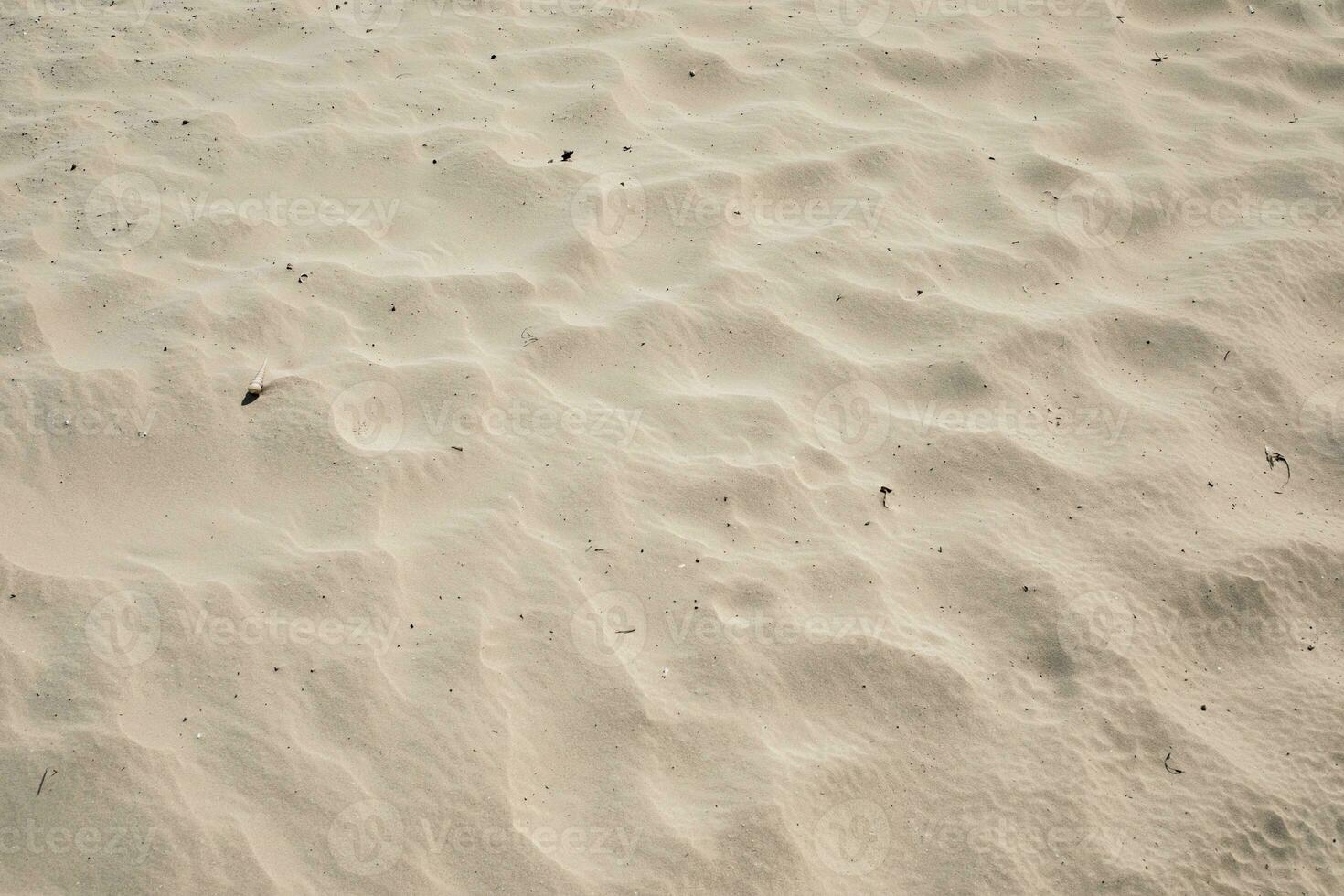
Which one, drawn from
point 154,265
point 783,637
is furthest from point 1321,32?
point 154,265

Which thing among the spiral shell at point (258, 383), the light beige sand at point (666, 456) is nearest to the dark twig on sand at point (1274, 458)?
the light beige sand at point (666, 456)

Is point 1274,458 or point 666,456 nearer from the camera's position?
point 666,456

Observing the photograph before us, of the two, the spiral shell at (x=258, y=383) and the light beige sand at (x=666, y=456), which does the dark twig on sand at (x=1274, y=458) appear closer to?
the light beige sand at (x=666, y=456)

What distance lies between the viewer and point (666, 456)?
9.43 ft

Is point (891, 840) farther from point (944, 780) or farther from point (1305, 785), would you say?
point (1305, 785)

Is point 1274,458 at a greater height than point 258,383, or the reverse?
point 1274,458

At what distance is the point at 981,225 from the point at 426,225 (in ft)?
6.32

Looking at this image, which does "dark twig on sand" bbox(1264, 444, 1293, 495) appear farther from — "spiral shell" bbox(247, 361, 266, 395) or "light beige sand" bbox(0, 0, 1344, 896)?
"spiral shell" bbox(247, 361, 266, 395)

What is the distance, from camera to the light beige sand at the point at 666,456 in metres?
2.27

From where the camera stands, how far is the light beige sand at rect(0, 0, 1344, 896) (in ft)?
7.45

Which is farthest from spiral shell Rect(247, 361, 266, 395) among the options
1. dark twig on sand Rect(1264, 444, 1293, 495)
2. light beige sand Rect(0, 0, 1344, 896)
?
dark twig on sand Rect(1264, 444, 1293, 495)

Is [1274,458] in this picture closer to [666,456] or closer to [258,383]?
[666,456]

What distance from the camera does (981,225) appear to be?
3.57 m

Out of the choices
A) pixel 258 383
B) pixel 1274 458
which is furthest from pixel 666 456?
pixel 1274 458
